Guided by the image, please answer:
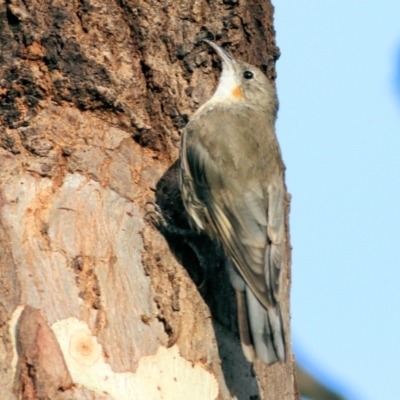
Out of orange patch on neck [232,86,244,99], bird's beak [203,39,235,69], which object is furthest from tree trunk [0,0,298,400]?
orange patch on neck [232,86,244,99]

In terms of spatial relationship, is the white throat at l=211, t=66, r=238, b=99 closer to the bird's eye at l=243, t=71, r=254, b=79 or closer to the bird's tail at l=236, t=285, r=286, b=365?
the bird's eye at l=243, t=71, r=254, b=79

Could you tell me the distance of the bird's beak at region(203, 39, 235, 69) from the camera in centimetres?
513

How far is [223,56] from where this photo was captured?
17.1 ft

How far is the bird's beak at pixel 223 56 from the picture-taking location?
16.8ft

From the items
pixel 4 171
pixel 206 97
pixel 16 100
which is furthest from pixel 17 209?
pixel 206 97

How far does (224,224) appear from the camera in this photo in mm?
4957

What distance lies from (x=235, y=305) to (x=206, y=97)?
1.29 m

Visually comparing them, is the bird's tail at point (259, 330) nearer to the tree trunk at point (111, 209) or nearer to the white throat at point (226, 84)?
the tree trunk at point (111, 209)

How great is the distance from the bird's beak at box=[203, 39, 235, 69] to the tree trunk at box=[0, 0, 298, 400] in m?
0.06

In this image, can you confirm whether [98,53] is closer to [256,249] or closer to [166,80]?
[166,80]

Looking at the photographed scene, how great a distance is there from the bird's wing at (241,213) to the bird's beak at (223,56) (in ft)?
1.29

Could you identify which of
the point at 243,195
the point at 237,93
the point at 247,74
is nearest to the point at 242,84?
the point at 247,74

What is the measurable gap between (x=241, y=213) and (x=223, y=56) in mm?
920

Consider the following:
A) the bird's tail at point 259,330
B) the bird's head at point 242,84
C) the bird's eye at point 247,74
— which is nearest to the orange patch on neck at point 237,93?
the bird's head at point 242,84
